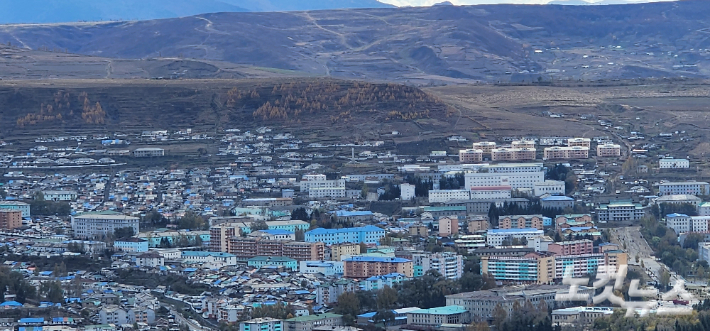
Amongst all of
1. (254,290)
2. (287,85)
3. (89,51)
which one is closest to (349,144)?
(287,85)

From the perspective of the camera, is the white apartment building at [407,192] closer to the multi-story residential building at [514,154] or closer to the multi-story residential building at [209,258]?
the multi-story residential building at [514,154]

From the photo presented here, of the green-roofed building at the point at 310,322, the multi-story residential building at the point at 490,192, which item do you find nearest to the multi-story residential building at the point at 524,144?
the multi-story residential building at the point at 490,192

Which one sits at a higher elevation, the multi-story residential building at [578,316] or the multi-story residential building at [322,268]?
the multi-story residential building at [322,268]

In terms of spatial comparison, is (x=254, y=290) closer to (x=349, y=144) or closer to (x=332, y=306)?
(x=332, y=306)

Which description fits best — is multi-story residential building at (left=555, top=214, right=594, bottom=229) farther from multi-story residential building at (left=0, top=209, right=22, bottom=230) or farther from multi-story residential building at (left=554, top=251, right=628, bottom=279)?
multi-story residential building at (left=0, top=209, right=22, bottom=230)

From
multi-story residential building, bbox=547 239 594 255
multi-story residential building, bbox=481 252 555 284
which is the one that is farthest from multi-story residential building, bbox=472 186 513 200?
multi-story residential building, bbox=481 252 555 284

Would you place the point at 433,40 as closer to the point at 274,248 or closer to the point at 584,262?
the point at 274,248
